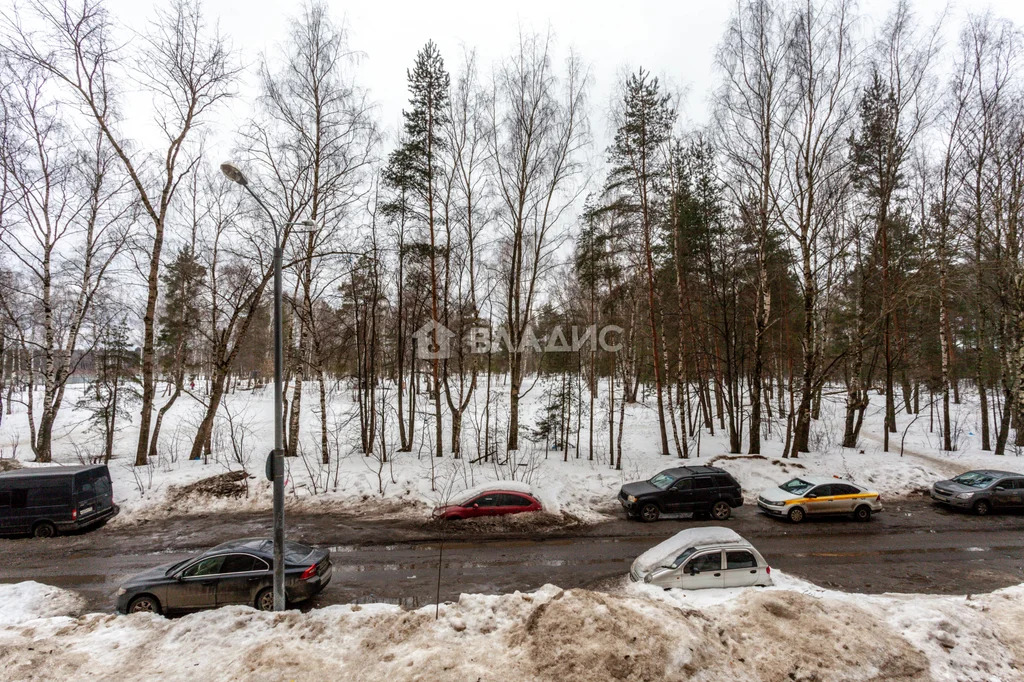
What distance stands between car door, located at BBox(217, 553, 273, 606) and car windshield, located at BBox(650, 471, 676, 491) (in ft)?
38.9

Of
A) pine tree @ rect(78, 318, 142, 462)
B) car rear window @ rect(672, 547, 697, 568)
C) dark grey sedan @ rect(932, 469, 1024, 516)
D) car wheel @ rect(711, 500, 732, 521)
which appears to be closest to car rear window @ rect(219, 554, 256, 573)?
car rear window @ rect(672, 547, 697, 568)

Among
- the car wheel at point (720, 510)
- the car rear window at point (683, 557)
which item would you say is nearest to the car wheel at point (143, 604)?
the car rear window at point (683, 557)

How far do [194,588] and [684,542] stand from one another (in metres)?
9.92

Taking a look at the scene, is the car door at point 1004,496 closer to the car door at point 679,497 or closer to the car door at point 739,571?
the car door at point 679,497

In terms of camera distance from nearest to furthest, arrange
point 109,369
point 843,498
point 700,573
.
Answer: point 700,573 < point 843,498 < point 109,369

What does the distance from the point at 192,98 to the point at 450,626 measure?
74.5ft

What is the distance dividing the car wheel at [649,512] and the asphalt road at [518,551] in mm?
426

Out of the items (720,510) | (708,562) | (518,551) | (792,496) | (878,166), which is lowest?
(518,551)

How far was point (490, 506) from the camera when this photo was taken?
14.1 meters

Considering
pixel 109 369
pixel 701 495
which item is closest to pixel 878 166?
pixel 701 495

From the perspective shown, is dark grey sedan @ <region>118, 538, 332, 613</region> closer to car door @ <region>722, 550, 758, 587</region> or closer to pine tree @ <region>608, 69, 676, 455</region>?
car door @ <region>722, 550, 758, 587</region>

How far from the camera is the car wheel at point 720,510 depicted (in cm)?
1471

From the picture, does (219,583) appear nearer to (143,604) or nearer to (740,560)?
(143,604)

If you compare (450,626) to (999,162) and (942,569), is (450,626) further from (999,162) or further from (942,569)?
(999,162)
